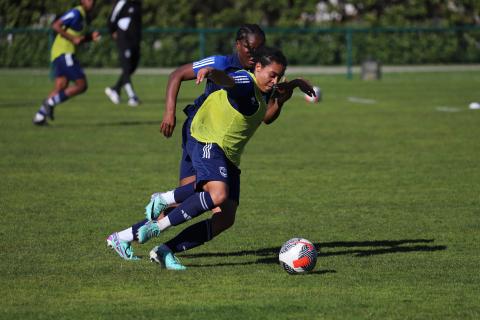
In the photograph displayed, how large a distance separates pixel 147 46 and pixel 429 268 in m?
31.5

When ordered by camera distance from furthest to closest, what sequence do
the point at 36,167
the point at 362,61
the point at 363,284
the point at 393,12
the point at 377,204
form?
1. the point at 393,12
2. the point at 362,61
3. the point at 36,167
4. the point at 377,204
5. the point at 363,284

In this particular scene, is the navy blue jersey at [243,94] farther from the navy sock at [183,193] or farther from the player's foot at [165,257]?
the player's foot at [165,257]

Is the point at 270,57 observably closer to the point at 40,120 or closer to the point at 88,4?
the point at 88,4

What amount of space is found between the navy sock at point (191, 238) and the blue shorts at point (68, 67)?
41.0 feet

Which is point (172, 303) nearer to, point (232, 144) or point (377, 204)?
point (232, 144)

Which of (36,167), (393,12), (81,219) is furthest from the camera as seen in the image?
(393,12)

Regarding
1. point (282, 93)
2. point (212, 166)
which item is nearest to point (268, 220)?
point (282, 93)

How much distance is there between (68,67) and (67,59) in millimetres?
161

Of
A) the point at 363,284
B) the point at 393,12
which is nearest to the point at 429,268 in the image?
the point at 363,284

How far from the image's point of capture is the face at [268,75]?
8.29 meters

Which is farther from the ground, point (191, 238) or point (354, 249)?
point (191, 238)

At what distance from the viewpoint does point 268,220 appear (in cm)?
1122

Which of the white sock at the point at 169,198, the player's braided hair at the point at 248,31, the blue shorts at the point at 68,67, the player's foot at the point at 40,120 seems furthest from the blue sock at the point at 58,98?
the white sock at the point at 169,198

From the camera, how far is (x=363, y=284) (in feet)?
26.4
